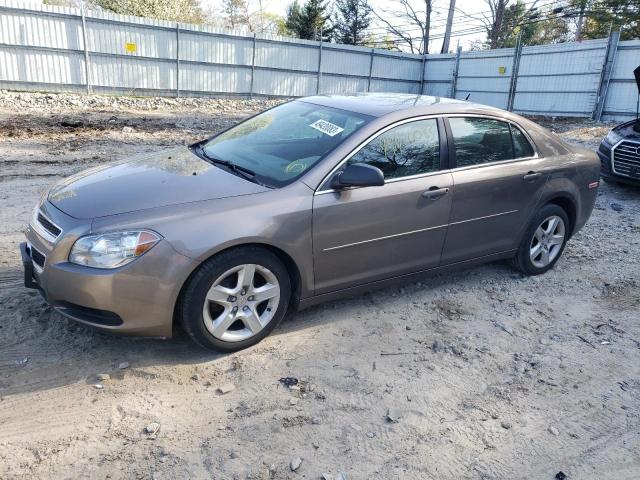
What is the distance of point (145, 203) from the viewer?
3084 millimetres

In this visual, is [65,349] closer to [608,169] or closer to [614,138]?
[608,169]

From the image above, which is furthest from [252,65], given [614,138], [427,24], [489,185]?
[427,24]

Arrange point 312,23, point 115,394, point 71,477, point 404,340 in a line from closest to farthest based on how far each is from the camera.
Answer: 1. point 71,477
2. point 115,394
3. point 404,340
4. point 312,23

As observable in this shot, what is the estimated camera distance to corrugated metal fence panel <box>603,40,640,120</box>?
15.7 meters

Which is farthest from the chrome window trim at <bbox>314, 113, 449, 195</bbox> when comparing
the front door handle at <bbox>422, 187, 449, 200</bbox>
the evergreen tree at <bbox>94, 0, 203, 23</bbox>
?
the evergreen tree at <bbox>94, 0, 203, 23</bbox>

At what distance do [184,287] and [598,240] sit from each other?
202 inches

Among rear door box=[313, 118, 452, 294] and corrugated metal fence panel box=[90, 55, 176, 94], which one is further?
corrugated metal fence panel box=[90, 55, 176, 94]

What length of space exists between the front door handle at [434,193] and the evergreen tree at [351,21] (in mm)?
40202

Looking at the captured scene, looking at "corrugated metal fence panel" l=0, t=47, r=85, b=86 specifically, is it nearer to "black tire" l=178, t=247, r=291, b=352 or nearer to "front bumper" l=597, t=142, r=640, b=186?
"front bumper" l=597, t=142, r=640, b=186

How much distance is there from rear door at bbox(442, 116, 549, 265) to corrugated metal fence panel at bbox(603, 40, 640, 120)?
13992mm

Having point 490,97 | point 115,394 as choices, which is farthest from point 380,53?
point 115,394

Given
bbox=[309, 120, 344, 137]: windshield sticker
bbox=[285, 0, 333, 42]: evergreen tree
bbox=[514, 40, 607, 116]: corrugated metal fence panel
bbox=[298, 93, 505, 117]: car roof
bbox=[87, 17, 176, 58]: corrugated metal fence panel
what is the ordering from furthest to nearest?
bbox=[285, 0, 333, 42]: evergreen tree, bbox=[514, 40, 607, 116]: corrugated metal fence panel, bbox=[87, 17, 176, 58]: corrugated metal fence panel, bbox=[298, 93, 505, 117]: car roof, bbox=[309, 120, 344, 137]: windshield sticker

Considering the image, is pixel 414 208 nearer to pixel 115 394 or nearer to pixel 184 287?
pixel 184 287

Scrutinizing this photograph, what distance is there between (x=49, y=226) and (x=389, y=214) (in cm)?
222
